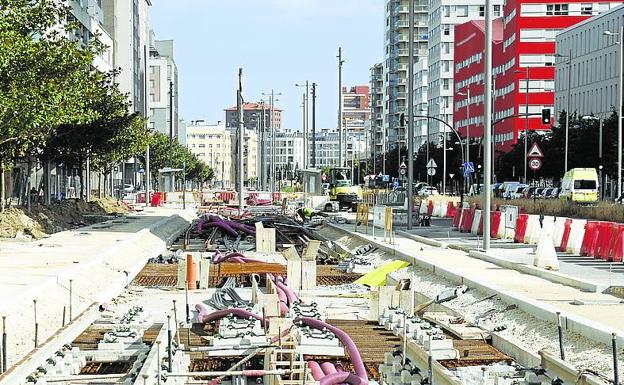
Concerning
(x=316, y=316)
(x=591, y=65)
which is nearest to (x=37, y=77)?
(x=316, y=316)

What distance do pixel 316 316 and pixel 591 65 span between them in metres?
103

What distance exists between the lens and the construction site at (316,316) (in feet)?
44.1

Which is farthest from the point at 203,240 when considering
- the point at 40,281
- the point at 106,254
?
the point at 40,281

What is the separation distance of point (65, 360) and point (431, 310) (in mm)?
8594

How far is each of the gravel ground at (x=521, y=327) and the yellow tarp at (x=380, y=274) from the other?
6.90 feet

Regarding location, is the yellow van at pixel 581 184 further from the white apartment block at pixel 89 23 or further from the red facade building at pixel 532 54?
the red facade building at pixel 532 54

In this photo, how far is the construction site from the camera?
13.5 metres

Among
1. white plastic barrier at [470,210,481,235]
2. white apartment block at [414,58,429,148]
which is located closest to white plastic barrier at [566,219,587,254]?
white plastic barrier at [470,210,481,235]

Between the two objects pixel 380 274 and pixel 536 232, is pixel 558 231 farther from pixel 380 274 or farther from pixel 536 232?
pixel 380 274

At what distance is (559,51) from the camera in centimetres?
12812

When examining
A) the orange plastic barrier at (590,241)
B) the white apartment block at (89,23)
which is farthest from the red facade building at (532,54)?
the orange plastic barrier at (590,241)

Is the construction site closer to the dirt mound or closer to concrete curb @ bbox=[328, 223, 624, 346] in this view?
concrete curb @ bbox=[328, 223, 624, 346]

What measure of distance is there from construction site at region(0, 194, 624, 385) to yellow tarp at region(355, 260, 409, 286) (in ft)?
0.22

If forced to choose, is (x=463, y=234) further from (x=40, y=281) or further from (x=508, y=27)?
(x=508, y=27)
